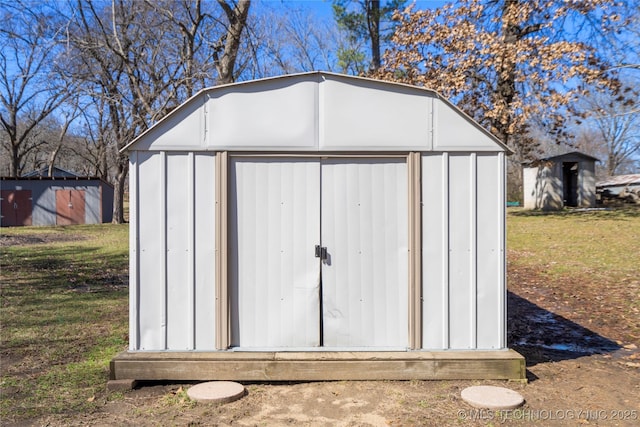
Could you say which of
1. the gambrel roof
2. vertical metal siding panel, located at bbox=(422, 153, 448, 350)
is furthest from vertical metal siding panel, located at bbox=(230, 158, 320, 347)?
vertical metal siding panel, located at bbox=(422, 153, 448, 350)

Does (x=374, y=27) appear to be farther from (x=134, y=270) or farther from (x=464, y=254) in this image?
(x=134, y=270)

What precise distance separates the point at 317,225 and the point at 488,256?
1.67m

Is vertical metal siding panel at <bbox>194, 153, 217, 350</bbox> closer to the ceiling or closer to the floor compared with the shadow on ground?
closer to the ceiling

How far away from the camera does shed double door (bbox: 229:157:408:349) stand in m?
4.97

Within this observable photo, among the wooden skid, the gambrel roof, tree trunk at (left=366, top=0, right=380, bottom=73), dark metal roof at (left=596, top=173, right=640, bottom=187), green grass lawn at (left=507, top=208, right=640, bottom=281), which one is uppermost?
tree trunk at (left=366, top=0, right=380, bottom=73)

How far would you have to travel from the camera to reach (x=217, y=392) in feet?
14.5

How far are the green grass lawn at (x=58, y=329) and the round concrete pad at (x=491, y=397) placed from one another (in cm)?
316

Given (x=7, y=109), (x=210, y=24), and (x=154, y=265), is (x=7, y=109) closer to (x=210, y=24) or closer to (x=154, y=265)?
(x=210, y=24)

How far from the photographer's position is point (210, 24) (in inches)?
709

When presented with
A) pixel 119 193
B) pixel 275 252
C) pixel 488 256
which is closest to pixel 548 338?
pixel 488 256

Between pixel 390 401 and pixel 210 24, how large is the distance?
1655 centimetres

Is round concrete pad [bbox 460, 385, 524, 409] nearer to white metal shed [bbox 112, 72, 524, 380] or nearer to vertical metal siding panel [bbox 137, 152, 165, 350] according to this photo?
white metal shed [bbox 112, 72, 524, 380]

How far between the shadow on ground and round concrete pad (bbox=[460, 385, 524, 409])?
117 cm

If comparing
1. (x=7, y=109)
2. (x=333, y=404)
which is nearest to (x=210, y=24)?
(x=333, y=404)
